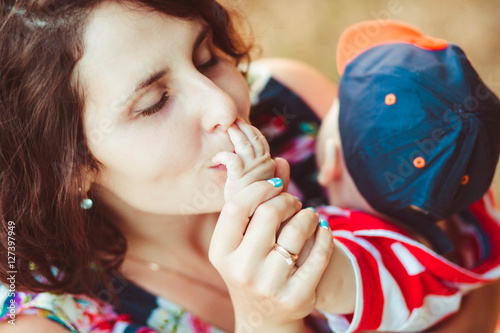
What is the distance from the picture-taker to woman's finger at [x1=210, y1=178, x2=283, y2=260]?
781 mm

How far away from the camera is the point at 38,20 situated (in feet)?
2.69

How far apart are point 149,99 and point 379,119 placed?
52 cm

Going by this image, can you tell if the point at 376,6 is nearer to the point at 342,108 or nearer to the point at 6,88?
the point at 342,108

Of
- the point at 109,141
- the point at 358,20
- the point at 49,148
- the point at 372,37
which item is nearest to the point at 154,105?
the point at 109,141

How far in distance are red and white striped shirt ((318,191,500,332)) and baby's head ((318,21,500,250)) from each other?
3.3 inches

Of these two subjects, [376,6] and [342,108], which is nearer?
[342,108]

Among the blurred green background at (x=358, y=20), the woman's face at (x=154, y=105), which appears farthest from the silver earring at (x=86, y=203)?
the blurred green background at (x=358, y=20)

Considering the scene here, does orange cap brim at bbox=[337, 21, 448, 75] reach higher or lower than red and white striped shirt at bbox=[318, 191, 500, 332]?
higher

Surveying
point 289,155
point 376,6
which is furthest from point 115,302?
point 376,6

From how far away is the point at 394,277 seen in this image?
99 centimetres

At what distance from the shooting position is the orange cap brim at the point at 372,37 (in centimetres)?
119

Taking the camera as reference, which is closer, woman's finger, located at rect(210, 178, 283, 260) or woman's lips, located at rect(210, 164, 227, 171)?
woman's finger, located at rect(210, 178, 283, 260)

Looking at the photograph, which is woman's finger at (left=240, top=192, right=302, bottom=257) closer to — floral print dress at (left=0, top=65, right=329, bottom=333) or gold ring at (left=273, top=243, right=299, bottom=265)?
gold ring at (left=273, top=243, right=299, bottom=265)

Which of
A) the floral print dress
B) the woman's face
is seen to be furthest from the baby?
the floral print dress
